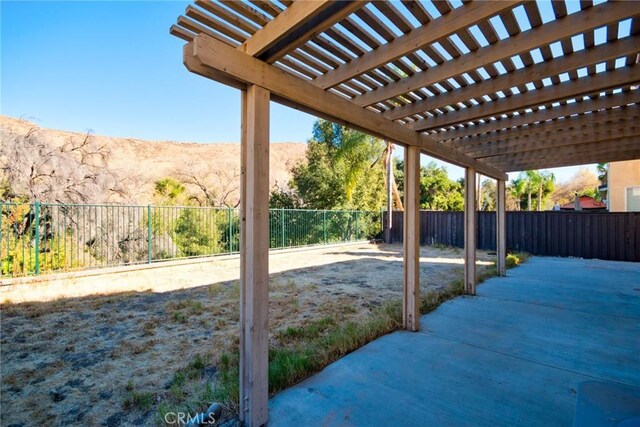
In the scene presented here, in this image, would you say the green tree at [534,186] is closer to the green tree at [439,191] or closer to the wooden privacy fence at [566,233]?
the green tree at [439,191]

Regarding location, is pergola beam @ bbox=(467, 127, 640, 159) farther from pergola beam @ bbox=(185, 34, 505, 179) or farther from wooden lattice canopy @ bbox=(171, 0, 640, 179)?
pergola beam @ bbox=(185, 34, 505, 179)

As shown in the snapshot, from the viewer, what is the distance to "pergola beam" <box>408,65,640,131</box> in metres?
2.28

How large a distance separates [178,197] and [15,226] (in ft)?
23.4

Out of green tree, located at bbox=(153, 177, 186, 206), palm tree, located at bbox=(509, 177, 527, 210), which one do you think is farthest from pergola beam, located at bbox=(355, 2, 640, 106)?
palm tree, located at bbox=(509, 177, 527, 210)

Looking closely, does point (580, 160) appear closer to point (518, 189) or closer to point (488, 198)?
point (518, 189)

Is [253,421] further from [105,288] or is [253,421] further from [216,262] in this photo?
[216,262]

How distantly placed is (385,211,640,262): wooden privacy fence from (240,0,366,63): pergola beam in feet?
37.5

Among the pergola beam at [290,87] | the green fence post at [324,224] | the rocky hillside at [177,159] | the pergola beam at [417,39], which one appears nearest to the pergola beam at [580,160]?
the pergola beam at [290,87]

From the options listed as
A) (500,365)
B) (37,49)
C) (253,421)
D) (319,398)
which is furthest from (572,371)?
(37,49)

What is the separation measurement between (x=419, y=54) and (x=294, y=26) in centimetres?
104

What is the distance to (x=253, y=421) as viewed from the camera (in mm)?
1743

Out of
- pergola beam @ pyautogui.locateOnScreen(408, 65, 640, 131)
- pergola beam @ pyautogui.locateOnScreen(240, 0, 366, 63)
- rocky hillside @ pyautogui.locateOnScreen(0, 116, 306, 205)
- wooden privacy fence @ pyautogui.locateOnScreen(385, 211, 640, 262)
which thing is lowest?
wooden privacy fence @ pyautogui.locateOnScreen(385, 211, 640, 262)

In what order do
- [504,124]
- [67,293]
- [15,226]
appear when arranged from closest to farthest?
[504,124] < [67,293] < [15,226]

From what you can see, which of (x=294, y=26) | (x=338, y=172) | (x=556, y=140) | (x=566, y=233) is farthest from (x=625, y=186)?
(x=294, y=26)
